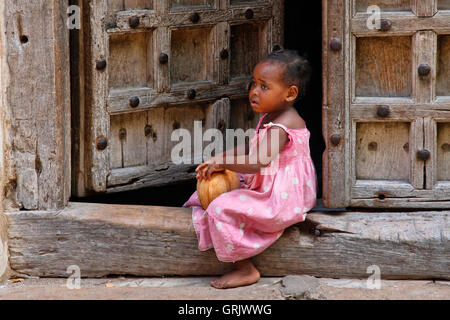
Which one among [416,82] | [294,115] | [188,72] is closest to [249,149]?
[294,115]

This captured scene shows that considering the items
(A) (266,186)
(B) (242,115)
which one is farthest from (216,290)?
(B) (242,115)

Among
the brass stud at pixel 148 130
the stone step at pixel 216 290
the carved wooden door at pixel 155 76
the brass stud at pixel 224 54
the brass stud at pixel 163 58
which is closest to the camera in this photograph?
the stone step at pixel 216 290

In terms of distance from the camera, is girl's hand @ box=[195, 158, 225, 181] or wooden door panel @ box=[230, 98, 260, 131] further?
wooden door panel @ box=[230, 98, 260, 131]

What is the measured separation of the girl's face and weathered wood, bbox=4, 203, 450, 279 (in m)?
0.61

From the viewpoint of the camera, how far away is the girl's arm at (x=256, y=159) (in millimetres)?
4078

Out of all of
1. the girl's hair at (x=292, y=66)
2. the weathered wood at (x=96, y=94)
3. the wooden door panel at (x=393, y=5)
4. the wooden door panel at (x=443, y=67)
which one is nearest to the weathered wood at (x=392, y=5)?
the wooden door panel at (x=393, y=5)

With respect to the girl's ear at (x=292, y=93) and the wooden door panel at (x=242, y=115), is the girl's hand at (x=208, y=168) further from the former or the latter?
the wooden door panel at (x=242, y=115)

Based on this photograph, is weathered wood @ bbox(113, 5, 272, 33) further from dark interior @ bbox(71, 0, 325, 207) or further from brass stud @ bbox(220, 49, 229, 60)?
dark interior @ bbox(71, 0, 325, 207)

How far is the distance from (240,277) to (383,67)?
1.26 metres

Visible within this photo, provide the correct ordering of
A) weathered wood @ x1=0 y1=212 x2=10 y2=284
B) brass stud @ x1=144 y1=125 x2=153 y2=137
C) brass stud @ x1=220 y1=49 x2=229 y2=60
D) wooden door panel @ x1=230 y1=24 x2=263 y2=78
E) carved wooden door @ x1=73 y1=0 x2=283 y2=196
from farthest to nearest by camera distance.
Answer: wooden door panel @ x1=230 y1=24 x2=263 y2=78 → brass stud @ x1=220 y1=49 x2=229 y2=60 → brass stud @ x1=144 y1=125 x2=153 y2=137 → carved wooden door @ x1=73 y1=0 x2=283 y2=196 → weathered wood @ x1=0 y1=212 x2=10 y2=284

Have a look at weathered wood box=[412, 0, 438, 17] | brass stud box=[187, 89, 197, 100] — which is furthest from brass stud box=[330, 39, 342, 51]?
brass stud box=[187, 89, 197, 100]

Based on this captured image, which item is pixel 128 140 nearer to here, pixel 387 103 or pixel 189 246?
pixel 189 246

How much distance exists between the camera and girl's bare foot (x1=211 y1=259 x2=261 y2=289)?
161 inches

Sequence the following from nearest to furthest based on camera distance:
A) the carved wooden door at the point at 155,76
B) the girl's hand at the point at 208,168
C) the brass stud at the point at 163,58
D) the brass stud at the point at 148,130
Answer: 1. the girl's hand at the point at 208,168
2. the carved wooden door at the point at 155,76
3. the brass stud at the point at 163,58
4. the brass stud at the point at 148,130
